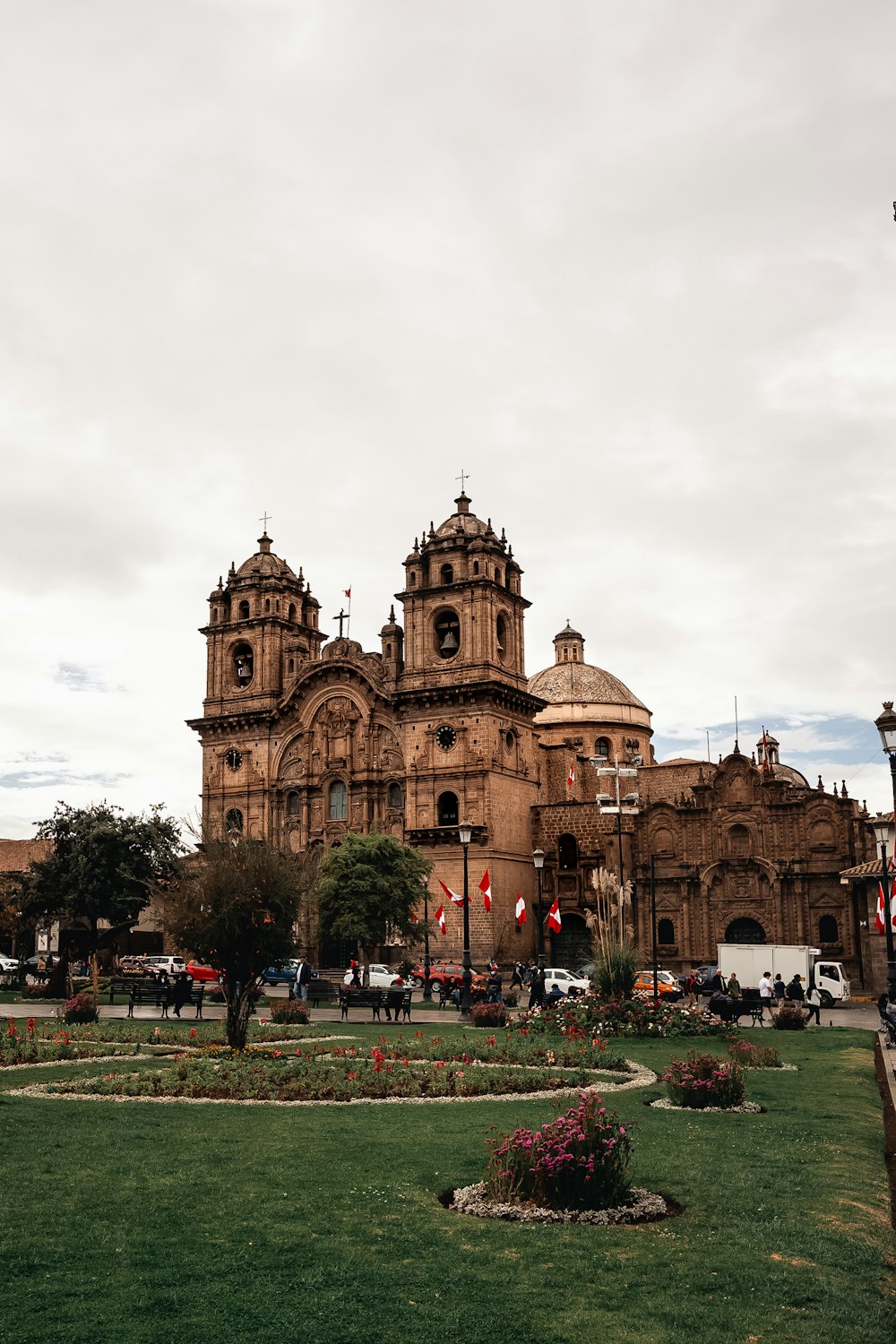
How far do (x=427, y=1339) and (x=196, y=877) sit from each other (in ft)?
54.5

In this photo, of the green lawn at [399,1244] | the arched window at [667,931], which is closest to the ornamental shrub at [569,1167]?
the green lawn at [399,1244]

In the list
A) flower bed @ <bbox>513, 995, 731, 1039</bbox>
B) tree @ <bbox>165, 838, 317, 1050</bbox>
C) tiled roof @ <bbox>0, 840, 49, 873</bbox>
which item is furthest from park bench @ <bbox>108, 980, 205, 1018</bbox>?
tiled roof @ <bbox>0, 840, 49, 873</bbox>

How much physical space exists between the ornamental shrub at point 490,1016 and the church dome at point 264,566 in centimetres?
4254

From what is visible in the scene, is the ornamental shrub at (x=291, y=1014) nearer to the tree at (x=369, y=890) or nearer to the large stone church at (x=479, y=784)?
the tree at (x=369, y=890)

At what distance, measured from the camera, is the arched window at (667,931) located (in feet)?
190

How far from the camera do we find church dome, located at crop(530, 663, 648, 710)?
2940 inches

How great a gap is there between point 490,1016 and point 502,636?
3528 centimetres

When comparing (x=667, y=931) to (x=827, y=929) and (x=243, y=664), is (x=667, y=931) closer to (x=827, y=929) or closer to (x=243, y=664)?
(x=827, y=929)

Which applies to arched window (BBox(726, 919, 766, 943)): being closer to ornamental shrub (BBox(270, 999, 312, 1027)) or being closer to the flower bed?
the flower bed

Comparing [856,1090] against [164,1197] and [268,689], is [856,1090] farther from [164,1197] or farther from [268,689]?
[268,689]

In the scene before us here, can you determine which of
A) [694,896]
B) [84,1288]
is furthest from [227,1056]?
[694,896]

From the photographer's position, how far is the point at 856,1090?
17.9m

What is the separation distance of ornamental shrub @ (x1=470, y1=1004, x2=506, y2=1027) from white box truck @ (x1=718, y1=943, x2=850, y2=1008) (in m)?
16.3

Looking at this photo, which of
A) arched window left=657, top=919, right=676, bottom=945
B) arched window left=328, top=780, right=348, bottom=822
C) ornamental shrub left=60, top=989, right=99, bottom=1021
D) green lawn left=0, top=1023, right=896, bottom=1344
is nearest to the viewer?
green lawn left=0, top=1023, right=896, bottom=1344
